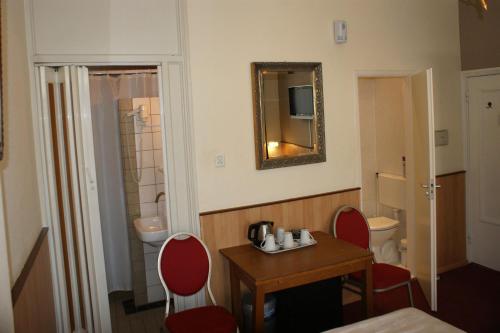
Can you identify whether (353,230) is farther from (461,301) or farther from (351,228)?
(461,301)

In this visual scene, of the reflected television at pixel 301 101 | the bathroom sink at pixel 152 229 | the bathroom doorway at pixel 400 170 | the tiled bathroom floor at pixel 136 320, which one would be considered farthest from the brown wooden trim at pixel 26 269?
the bathroom doorway at pixel 400 170

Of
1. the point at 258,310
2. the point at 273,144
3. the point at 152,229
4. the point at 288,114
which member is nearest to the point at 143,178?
the point at 152,229

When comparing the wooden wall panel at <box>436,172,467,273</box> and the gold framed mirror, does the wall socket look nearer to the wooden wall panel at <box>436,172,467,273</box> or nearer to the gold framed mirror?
the wooden wall panel at <box>436,172,467,273</box>

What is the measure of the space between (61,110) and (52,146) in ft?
0.78

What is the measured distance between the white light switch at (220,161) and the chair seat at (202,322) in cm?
98

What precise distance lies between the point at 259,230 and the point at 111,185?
170 centimetres

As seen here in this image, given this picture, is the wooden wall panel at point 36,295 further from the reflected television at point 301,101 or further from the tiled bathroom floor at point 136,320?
the reflected television at point 301,101

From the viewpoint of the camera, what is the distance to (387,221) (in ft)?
15.4

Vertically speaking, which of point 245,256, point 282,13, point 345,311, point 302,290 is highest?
point 282,13

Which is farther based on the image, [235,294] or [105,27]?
[235,294]

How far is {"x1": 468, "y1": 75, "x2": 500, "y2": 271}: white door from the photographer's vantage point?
14.3 feet


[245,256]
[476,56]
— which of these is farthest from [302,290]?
[476,56]

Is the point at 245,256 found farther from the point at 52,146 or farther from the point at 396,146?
the point at 396,146

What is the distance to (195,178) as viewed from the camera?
3.26 m
